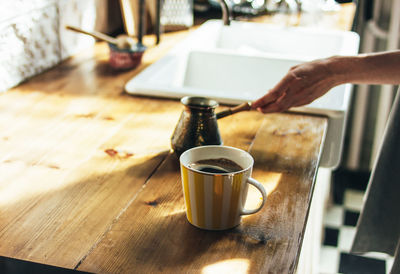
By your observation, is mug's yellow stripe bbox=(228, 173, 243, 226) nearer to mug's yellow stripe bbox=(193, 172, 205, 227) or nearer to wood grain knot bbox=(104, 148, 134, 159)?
mug's yellow stripe bbox=(193, 172, 205, 227)

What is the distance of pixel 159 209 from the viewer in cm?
79

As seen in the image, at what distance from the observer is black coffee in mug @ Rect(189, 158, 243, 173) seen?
770 millimetres

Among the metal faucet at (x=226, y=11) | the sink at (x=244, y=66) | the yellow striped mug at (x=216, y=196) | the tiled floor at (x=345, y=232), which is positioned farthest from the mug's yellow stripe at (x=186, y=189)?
the tiled floor at (x=345, y=232)

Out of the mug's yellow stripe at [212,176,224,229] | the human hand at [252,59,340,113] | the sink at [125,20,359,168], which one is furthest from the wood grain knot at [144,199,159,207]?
the sink at [125,20,359,168]

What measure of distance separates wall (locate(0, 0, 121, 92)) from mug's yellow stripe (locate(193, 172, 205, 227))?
78cm

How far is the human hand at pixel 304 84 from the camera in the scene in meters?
1.05

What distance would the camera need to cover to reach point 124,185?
0.86 meters

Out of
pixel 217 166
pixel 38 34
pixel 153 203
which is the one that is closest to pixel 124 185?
pixel 153 203

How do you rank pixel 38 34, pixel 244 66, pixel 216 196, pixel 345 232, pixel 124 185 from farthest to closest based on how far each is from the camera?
pixel 345 232
pixel 244 66
pixel 38 34
pixel 124 185
pixel 216 196

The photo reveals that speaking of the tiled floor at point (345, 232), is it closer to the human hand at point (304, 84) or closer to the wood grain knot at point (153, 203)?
the human hand at point (304, 84)

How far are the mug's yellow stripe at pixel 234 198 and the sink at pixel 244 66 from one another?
0.52 meters

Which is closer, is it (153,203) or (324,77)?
(153,203)

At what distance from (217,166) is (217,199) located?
0.26ft

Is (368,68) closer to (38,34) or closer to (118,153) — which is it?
(118,153)
